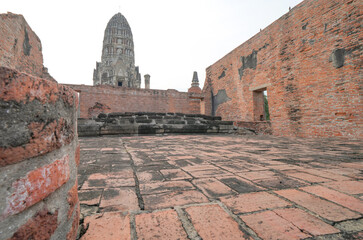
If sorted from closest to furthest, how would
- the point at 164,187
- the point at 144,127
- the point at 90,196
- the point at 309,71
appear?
1. the point at 90,196
2. the point at 164,187
3. the point at 144,127
4. the point at 309,71

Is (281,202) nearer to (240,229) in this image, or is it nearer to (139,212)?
(240,229)

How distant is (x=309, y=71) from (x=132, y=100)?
377 inches

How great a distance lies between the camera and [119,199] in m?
1.04

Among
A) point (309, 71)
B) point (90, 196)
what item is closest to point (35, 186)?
point (90, 196)

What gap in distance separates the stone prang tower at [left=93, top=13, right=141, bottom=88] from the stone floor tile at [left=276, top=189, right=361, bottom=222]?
114 ft

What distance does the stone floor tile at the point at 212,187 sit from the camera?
3.70ft

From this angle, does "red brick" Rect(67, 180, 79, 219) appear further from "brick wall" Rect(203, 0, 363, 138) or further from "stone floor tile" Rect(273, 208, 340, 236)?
"brick wall" Rect(203, 0, 363, 138)

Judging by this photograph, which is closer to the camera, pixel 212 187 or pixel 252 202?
pixel 252 202

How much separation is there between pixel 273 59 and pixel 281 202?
852 centimetres

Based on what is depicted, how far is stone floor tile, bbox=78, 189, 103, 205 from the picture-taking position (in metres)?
1.00

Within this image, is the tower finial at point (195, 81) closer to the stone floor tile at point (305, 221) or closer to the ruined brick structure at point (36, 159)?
the stone floor tile at point (305, 221)

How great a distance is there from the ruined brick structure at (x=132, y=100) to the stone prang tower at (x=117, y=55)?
22919mm

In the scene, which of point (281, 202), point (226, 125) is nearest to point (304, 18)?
point (226, 125)

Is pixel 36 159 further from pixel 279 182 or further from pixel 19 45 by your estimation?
pixel 19 45
